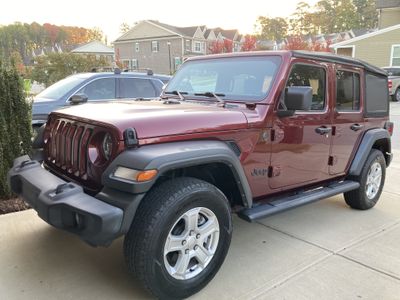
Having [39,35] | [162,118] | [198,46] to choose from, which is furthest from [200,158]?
[39,35]

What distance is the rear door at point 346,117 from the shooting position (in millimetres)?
4195

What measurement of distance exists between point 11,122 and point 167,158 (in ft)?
9.32

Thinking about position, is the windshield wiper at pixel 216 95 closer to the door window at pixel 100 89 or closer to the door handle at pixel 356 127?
the door handle at pixel 356 127

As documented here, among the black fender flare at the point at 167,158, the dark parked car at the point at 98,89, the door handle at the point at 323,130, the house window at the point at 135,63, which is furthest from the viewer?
the house window at the point at 135,63

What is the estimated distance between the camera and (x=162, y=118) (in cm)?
280

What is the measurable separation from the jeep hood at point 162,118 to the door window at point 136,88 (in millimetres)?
4603

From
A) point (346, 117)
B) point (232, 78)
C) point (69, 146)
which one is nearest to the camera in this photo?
point (69, 146)

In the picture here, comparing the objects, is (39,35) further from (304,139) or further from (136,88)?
(304,139)

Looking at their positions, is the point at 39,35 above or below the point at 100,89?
above

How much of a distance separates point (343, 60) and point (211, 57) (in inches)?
→ 58.2

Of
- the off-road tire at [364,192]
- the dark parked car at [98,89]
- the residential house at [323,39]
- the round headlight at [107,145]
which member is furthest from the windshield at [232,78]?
the residential house at [323,39]

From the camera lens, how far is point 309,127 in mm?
3787

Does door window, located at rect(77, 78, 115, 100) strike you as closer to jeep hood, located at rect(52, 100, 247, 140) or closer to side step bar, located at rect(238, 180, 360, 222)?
jeep hood, located at rect(52, 100, 247, 140)

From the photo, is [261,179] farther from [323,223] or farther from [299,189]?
[323,223]
